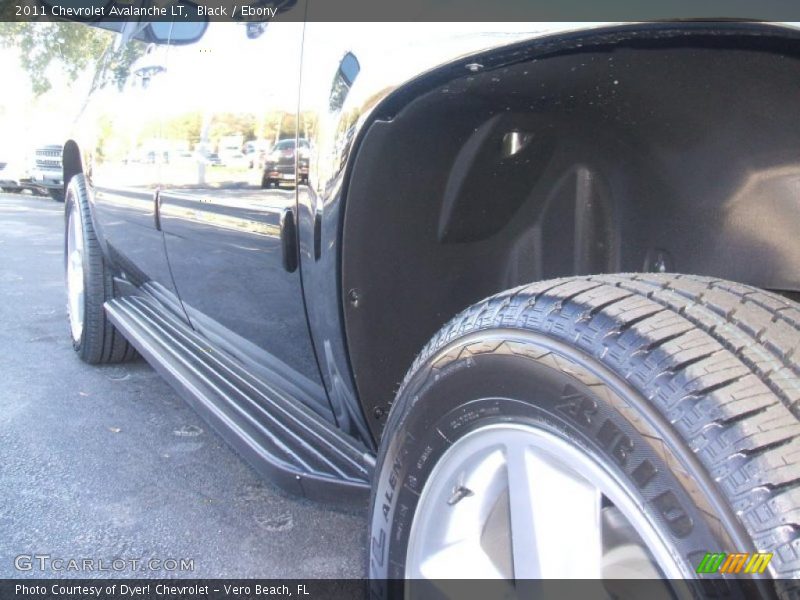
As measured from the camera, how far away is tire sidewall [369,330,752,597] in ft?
3.13

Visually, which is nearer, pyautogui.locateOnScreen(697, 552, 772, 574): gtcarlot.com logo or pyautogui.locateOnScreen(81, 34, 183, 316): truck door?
pyautogui.locateOnScreen(697, 552, 772, 574): gtcarlot.com logo

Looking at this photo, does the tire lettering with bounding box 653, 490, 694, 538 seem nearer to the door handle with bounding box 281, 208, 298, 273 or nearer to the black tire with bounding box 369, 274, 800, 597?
the black tire with bounding box 369, 274, 800, 597

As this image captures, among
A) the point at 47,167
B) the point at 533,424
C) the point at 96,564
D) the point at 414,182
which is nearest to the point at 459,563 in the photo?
the point at 533,424

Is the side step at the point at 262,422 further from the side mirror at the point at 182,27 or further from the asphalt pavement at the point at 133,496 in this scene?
the side mirror at the point at 182,27

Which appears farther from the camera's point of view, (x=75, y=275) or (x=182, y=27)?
(x=75, y=275)

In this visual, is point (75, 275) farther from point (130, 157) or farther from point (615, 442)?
point (615, 442)

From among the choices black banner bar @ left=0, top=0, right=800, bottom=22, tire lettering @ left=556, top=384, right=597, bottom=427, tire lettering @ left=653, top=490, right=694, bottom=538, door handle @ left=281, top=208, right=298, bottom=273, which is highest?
black banner bar @ left=0, top=0, right=800, bottom=22

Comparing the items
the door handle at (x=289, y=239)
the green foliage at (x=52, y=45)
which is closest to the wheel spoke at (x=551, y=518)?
the door handle at (x=289, y=239)

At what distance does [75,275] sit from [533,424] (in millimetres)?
3765

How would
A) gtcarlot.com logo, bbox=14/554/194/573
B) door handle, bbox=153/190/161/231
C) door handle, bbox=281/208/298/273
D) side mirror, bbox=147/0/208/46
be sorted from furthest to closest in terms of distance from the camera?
door handle, bbox=153/190/161/231, side mirror, bbox=147/0/208/46, gtcarlot.com logo, bbox=14/554/194/573, door handle, bbox=281/208/298/273

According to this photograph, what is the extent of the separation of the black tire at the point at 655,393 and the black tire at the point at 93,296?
2950 millimetres

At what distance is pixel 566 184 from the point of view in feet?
6.17

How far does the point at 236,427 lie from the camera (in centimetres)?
220

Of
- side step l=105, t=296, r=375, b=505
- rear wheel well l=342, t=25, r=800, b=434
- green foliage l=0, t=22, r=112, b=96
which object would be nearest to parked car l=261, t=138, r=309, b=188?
rear wheel well l=342, t=25, r=800, b=434
